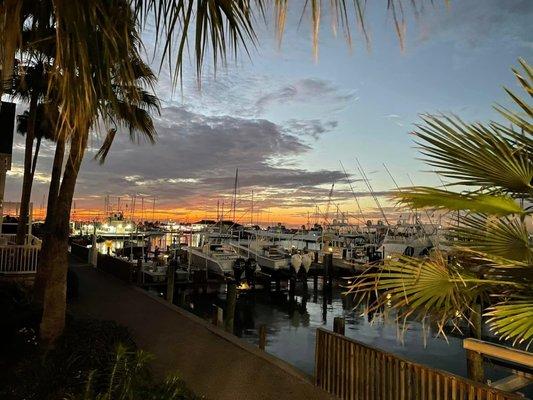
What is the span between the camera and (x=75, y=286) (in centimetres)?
1486

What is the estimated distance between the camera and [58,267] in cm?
872

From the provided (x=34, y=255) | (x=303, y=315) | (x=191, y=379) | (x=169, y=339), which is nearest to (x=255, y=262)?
(x=303, y=315)

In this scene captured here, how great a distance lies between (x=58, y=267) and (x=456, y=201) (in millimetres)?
8041

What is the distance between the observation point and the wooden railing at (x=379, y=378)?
16.0 ft

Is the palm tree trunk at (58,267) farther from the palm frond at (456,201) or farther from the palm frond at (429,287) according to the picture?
the palm frond at (456,201)

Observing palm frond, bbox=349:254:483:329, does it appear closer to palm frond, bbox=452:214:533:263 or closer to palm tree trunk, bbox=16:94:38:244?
palm frond, bbox=452:214:533:263

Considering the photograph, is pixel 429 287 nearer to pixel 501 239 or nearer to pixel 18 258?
pixel 501 239

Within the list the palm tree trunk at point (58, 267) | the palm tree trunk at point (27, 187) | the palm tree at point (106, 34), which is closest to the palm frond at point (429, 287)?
the palm tree at point (106, 34)

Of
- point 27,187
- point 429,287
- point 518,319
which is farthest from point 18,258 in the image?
point 518,319

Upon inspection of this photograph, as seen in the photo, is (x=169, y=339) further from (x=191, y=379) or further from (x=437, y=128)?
(x=437, y=128)

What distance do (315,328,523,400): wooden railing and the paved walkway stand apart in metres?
0.43

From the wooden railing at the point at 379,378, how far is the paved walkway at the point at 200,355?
431mm

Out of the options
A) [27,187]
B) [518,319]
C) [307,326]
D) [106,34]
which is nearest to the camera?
[106,34]

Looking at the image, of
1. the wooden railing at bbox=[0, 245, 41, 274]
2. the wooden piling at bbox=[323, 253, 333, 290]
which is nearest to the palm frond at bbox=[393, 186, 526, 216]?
the wooden railing at bbox=[0, 245, 41, 274]
